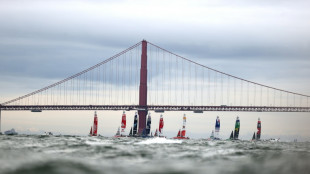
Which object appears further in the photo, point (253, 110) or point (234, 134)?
point (234, 134)

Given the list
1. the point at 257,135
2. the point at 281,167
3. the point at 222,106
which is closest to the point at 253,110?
the point at 222,106

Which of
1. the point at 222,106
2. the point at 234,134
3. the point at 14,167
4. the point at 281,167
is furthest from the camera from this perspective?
the point at 234,134

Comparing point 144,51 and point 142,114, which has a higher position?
point 144,51

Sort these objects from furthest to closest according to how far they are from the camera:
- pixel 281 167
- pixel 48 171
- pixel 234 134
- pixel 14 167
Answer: pixel 234 134 → pixel 281 167 → pixel 14 167 → pixel 48 171

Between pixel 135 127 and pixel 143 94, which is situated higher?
pixel 143 94

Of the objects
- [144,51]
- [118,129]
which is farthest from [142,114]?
[144,51]

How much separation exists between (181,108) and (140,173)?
306 ft

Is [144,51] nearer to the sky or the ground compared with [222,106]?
nearer to the sky

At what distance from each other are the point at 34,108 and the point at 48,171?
327ft

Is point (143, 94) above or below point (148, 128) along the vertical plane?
above

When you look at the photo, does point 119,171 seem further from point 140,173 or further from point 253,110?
point 253,110

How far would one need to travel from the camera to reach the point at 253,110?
107000mm

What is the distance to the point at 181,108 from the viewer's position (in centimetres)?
10656

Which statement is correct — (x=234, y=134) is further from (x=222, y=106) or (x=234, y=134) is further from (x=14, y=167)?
(x=14, y=167)
